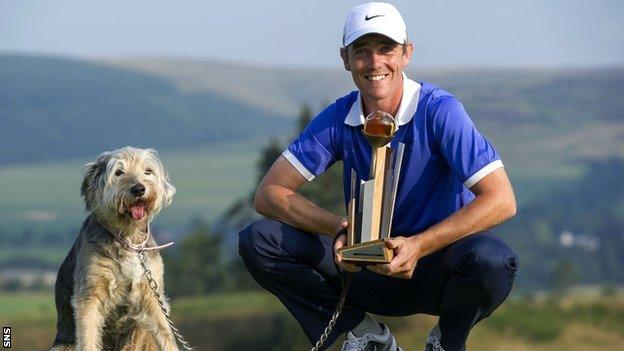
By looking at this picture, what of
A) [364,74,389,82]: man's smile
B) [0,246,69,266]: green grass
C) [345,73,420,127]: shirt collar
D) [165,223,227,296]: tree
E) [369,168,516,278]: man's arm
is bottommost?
[0,246,69,266]: green grass

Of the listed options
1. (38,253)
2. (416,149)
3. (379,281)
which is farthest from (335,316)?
(38,253)

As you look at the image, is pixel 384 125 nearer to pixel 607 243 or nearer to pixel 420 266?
pixel 420 266

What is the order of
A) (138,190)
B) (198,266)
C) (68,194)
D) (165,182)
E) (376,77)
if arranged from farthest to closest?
(68,194), (198,266), (165,182), (138,190), (376,77)

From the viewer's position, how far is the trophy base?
25.7 ft

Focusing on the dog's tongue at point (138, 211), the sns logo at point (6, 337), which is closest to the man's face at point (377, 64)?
the dog's tongue at point (138, 211)

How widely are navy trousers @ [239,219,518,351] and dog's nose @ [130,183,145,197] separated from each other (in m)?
0.92

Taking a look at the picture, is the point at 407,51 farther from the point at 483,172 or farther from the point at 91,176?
the point at 91,176

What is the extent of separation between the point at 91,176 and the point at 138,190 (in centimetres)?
50

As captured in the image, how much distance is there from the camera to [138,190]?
30.6 ft

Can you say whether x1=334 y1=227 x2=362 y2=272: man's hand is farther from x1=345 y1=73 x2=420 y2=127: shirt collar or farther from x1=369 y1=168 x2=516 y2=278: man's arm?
x1=345 y1=73 x2=420 y2=127: shirt collar

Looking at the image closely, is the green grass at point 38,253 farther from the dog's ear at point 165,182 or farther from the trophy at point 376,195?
the trophy at point 376,195

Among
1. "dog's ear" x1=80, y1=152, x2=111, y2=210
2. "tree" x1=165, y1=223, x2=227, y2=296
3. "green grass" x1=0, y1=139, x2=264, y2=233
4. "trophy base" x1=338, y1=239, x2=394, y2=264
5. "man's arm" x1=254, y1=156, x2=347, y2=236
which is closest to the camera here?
"trophy base" x1=338, y1=239, x2=394, y2=264

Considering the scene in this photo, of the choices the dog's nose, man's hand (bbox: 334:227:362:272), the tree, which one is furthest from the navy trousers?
the tree

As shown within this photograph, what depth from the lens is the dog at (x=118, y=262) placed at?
9.34 metres
